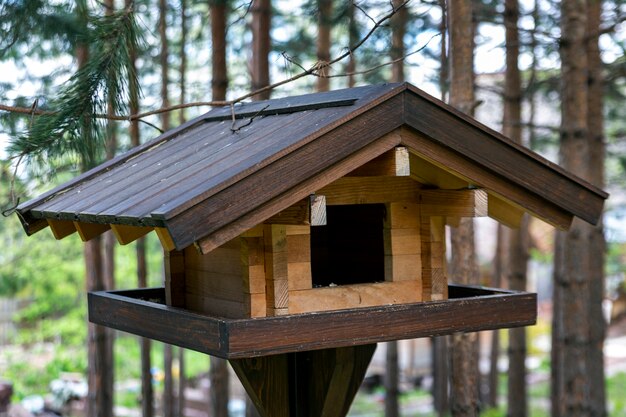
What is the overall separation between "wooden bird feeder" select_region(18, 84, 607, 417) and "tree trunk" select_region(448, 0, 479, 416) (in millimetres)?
1641

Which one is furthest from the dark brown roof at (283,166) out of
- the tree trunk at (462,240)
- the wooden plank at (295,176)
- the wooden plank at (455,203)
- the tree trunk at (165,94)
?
the tree trunk at (165,94)

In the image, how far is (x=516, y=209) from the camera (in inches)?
176

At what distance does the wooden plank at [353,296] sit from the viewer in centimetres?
388

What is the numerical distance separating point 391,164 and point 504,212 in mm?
1049

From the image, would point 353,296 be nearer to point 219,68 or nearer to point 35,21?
point 35,21

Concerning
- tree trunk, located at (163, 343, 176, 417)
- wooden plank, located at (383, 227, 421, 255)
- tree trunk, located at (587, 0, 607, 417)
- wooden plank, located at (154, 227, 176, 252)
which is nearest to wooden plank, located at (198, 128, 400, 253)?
wooden plank, located at (154, 227, 176, 252)

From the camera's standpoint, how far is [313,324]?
3.65 meters

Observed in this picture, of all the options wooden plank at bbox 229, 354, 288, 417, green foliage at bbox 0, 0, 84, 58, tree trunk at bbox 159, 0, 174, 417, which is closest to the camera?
wooden plank at bbox 229, 354, 288, 417

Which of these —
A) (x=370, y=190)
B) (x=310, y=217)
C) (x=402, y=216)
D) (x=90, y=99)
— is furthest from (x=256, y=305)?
(x=90, y=99)

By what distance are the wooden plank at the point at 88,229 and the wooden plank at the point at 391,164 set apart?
1477mm

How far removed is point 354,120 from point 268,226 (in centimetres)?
58

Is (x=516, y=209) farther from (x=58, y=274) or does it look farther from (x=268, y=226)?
(x=58, y=274)

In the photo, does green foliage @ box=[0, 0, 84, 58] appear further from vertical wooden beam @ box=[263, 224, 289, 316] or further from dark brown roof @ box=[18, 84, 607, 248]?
vertical wooden beam @ box=[263, 224, 289, 316]

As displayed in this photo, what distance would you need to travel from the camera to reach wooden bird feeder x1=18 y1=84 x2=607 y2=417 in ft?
11.3
